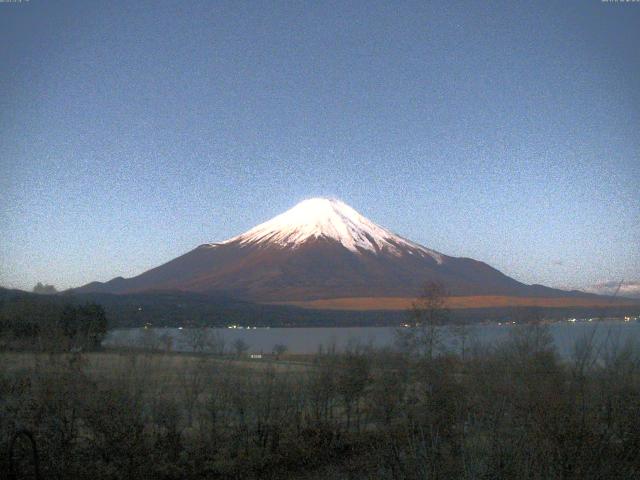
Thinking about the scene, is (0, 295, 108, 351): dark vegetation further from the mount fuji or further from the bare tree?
the mount fuji

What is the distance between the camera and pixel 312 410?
13586mm

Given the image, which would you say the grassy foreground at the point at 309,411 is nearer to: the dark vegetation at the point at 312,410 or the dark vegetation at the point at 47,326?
the dark vegetation at the point at 312,410

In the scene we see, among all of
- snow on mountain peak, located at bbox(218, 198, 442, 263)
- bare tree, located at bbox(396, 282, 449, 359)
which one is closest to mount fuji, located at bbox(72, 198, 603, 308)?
snow on mountain peak, located at bbox(218, 198, 442, 263)

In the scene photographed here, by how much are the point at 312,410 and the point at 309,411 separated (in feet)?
0.24

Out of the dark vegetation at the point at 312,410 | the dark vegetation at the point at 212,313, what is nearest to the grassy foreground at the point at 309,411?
the dark vegetation at the point at 312,410

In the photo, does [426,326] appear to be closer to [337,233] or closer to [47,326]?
[47,326]

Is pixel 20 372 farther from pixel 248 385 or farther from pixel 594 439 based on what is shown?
pixel 594 439

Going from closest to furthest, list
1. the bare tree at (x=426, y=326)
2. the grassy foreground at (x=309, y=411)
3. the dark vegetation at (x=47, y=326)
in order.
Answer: the grassy foreground at (x=309, y=411)
the dark vegetation at (x=47, y=326)
the bare tree at (x=426, y=326)

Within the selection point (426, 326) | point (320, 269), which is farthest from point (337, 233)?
point (426, 326)

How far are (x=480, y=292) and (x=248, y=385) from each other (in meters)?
78.9

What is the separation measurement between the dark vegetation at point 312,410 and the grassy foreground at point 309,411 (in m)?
0.03

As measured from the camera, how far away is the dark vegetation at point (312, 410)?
6.74 meters

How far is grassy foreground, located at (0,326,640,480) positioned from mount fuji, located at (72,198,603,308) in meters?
67.1

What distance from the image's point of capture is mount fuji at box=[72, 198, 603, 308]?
3597 inches
